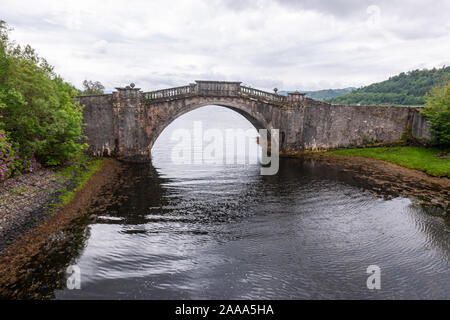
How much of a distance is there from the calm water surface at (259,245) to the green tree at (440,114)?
50.0 ft

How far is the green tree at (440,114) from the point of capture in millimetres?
28156

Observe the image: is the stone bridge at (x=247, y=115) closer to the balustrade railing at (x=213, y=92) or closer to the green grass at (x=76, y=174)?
the balustrade railing at (x=213, y=92)

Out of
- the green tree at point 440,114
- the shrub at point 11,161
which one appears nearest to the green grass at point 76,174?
the shrub at point 11,161

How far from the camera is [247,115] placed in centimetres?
3253

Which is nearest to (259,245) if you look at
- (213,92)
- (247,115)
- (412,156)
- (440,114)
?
(213,92)

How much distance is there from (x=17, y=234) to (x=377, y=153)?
3280cm

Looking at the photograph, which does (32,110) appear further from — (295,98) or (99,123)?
(295,98)

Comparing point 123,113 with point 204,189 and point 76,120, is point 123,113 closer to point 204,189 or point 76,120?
point 76,120

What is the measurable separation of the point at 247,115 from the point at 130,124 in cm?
1322

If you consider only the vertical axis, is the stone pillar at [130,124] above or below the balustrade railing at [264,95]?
below

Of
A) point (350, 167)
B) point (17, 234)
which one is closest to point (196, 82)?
point (350, 167)

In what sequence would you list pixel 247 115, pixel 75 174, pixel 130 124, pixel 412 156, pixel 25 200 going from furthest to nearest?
pixel 247 115, pixel 412 156, pixel 130 124, pixel 75 174, pixel 25 200

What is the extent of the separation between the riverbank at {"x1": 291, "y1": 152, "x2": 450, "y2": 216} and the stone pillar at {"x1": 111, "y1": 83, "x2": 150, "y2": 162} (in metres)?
17.5

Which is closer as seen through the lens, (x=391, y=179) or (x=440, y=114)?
(x=391, y=179)
